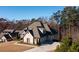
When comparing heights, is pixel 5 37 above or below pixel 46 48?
above

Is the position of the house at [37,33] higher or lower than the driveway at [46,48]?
higher

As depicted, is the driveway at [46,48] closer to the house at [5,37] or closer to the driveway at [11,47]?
the driveway at [11,47]

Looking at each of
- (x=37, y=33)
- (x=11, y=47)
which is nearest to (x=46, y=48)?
(x=37, y=33)

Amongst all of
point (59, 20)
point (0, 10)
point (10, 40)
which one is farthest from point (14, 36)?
point (59, 20)

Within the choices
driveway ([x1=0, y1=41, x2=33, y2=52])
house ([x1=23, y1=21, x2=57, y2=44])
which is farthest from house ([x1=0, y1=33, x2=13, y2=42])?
house ([x1=23, y1=21, x2=57, y2=44])

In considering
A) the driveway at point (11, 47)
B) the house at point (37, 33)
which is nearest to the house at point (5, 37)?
the driveway at point (11, 47)

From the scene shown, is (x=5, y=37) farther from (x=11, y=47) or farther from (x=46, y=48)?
(x=46, y=48)

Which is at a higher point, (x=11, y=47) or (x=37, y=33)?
(x=37, y=33)

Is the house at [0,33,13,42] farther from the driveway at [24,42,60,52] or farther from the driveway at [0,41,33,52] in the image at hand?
the driveway at [24,42,60,52]
